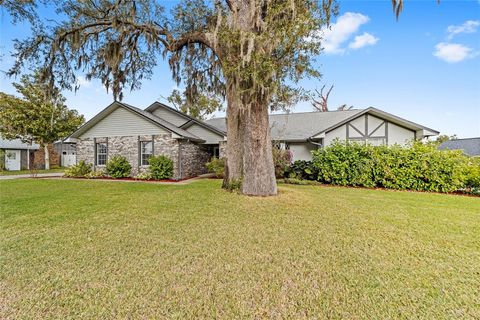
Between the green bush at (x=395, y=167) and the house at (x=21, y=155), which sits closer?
the green bush at (x=395, y=167)

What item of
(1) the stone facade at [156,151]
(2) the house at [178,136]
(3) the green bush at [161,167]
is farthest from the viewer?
(2) the house at [178,136]

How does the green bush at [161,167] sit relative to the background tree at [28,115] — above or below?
below

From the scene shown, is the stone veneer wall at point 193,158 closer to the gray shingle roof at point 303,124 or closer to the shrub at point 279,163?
the gray shingle roof at point 303,124

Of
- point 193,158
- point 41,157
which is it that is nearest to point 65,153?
point 41,157

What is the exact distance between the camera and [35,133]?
66.4ft

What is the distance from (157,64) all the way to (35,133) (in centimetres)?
1781

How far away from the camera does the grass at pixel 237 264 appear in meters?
A: 2.07

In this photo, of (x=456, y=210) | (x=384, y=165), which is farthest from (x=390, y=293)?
(x=384, y=165)

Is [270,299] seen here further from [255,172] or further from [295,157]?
[295,157]

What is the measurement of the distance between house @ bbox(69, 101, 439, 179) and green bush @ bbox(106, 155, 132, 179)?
1.10 ft

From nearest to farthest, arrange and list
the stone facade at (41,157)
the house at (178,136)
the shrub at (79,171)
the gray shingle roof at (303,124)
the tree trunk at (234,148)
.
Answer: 1. the tree trunk at (234,148)
2. the house at (178,136)
3. the shrub at (79,171)
4. the gray shingle roof at (303,124)
5. the stone facade at (41,157)

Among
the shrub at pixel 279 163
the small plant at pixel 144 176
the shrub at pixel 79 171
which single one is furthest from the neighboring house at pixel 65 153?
the shrub at pixel 279 163

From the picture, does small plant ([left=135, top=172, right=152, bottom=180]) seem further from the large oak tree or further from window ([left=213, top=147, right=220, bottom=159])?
window ([left=213, top=147, right=220, bottom=159])

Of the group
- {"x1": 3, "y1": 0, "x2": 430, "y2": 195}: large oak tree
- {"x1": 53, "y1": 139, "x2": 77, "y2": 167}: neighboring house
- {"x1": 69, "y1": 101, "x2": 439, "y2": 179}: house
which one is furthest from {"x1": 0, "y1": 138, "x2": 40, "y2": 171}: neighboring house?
{"x1": 3, "y1": 0, "x2": 430, "y2": 195}: large oak tree
